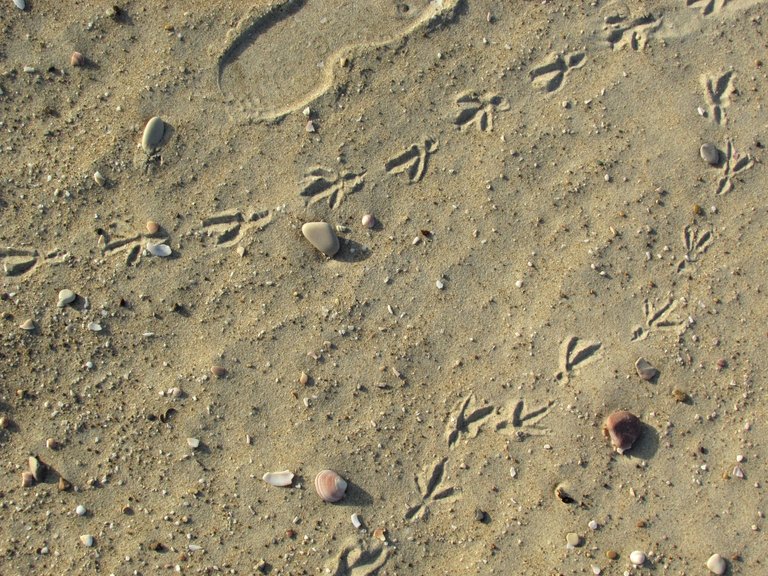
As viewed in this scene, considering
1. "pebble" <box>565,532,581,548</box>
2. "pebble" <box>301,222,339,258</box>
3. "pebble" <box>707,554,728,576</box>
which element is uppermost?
"pebble" <box>301,222,339,258</box>

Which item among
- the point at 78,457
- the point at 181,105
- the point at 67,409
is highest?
the point at 181,105

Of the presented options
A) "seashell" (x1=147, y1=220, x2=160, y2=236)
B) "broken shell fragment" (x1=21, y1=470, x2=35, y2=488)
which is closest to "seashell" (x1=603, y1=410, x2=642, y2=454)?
"seashell" (x1=147, y1=220, x2=160, y2=236)

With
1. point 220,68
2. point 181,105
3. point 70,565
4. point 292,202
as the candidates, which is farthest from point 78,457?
point 220,68

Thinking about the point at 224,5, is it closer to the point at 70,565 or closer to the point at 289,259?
the point at 289,259

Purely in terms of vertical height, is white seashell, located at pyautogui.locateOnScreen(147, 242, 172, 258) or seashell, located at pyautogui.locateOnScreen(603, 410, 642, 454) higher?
white seashell, located at pyautogui.locateOnScreen(147, 242, 172, 258)

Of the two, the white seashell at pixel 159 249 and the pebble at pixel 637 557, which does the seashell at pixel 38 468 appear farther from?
the pebble at pixel 637 557

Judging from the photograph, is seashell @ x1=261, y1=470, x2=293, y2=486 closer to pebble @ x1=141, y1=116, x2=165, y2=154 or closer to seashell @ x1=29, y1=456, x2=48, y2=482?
seashell @ x1=29, y1=456, x2=48, y2=482

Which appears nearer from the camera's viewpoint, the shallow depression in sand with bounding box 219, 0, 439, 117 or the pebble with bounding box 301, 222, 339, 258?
the pebble with bounding box 301, 222, 339, 258
